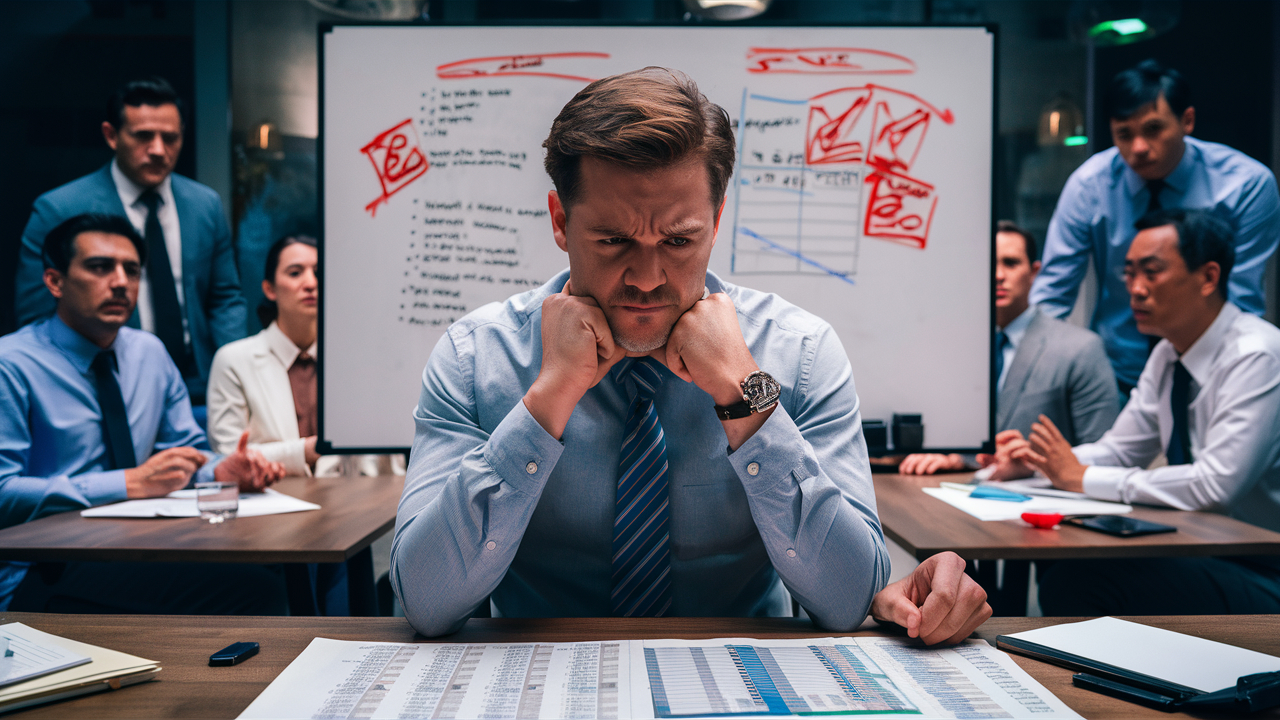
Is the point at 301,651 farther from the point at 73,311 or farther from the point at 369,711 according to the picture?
the point at 73,311

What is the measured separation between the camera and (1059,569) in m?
2.13

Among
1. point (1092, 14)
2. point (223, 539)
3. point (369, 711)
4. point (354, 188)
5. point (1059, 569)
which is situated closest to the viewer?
point (369, 711)

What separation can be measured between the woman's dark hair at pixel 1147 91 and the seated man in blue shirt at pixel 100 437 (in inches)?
139

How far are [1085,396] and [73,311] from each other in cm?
357

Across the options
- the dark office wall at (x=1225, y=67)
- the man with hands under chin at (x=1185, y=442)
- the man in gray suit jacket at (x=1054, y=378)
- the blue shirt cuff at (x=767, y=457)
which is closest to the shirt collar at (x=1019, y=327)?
the man in gray suit jacket at (x=1054, y=378)

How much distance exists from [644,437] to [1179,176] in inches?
129

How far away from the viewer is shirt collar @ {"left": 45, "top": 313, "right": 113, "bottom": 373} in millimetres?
2363

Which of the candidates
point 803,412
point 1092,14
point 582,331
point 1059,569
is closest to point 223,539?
point 582,331

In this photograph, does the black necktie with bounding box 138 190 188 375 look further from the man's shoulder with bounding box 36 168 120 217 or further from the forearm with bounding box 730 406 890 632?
the forearm with bounding box 730 406 890 632

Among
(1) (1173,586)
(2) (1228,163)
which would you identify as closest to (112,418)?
(1) (1173,586)

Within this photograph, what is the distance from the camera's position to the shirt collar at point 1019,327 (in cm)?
315

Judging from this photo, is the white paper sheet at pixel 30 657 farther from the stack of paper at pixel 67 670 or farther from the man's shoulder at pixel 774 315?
the man's shoulder at pixel 774 315

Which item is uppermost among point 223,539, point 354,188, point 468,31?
point 468,31

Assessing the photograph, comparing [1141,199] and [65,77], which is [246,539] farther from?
[1141,199]
